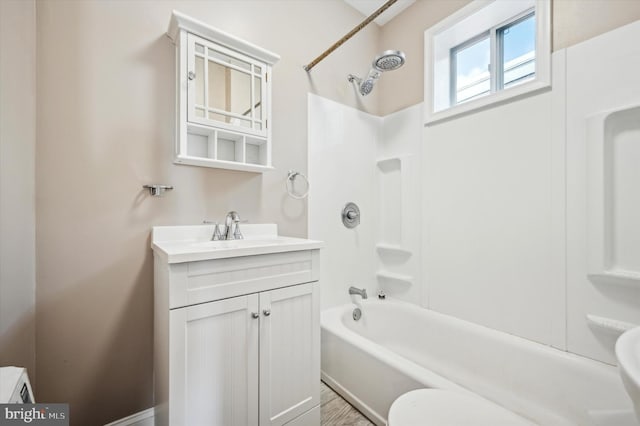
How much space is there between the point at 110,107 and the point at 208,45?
56 centimetres

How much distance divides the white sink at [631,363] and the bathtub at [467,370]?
64cm

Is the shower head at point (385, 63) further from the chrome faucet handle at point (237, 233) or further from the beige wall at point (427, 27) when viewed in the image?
the chrome faucet handle at point (237, 233)

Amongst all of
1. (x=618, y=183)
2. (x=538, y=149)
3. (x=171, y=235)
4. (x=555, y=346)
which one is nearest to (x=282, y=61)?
(x=171, y=235)

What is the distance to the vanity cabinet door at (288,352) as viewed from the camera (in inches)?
47.3

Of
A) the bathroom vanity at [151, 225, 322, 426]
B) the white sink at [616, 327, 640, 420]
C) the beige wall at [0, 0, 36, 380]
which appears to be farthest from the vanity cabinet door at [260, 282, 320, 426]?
the white sink at [616, 327, 640, 420]

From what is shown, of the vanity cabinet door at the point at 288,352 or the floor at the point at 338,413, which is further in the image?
the floor at the point at 338,413

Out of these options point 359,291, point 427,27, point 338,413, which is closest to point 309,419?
point 338,413

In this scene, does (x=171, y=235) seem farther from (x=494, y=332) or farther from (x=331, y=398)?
(x=494, y=332)

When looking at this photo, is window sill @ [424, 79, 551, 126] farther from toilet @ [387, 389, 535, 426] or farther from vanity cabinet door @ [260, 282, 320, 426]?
toilet @ [387, 389, 535, 426]

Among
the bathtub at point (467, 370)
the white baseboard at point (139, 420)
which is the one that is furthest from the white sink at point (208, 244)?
the white baseboard at point (139, 420)

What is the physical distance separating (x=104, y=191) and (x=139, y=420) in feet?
3.76

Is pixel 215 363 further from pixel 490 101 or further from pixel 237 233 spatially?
pixel 490 101

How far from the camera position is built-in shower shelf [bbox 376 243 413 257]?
2.17 m

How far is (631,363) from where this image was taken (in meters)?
0.58
